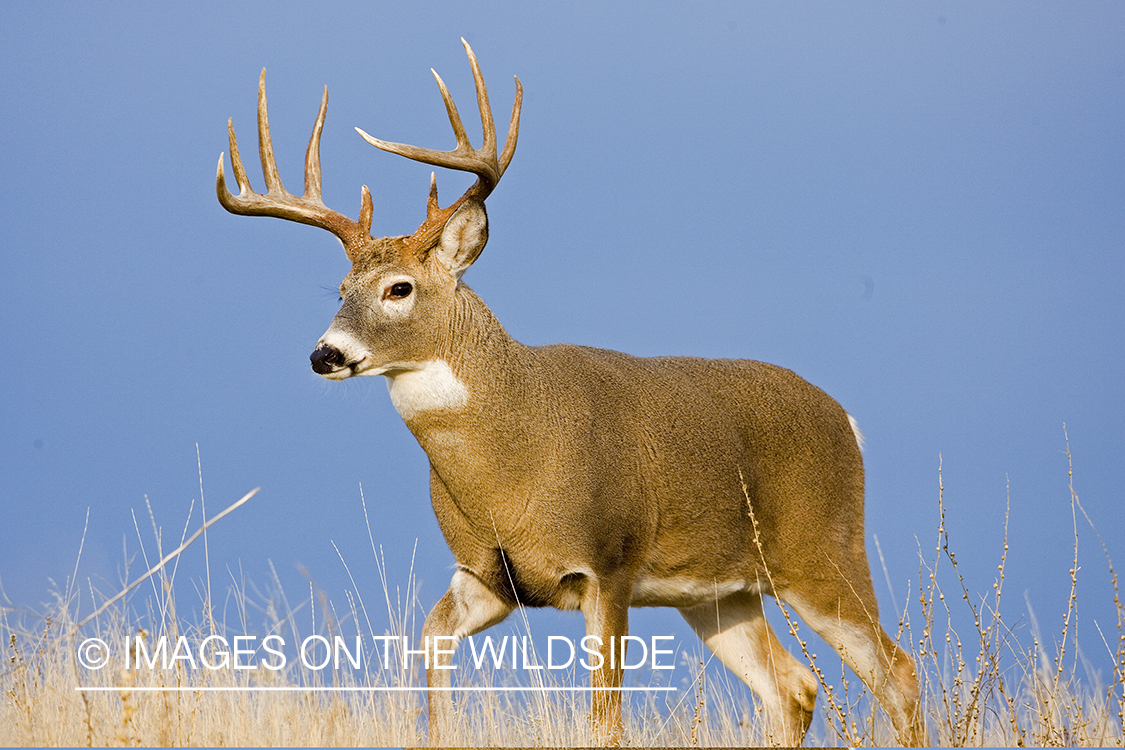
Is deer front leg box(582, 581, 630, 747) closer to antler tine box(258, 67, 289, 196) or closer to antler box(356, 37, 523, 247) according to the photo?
antler box(356, 37, 523, 247)

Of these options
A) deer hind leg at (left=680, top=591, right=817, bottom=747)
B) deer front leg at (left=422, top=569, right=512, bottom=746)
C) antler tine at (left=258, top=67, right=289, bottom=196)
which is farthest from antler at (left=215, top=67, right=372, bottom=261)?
deer hind leg at (left=680, top=591, right=817, bottom=747)

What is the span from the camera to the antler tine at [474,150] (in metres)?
6.84

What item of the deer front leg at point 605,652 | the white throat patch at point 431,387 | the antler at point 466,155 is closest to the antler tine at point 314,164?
the antler at point 466,155

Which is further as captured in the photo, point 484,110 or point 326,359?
point 484,110

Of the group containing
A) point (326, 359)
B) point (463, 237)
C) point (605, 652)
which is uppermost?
point (463, 237)

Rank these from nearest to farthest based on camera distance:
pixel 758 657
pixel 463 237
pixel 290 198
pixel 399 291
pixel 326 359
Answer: pixel 326 359 < pixel 399 291 < pixel 463 237 < pixel 290 198 < pixel 758 657

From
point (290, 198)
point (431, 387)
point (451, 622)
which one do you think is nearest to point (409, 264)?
point (431, 387)

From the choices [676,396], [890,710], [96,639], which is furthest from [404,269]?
[890,710]

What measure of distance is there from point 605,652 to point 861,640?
2185 millimetres

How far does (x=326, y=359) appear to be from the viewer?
617 centimetres

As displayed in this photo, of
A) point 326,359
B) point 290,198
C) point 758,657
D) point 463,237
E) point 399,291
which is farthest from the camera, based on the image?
point 758,657

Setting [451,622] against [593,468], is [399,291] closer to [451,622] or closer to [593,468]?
[593,468]

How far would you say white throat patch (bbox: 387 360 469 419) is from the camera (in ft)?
21.5

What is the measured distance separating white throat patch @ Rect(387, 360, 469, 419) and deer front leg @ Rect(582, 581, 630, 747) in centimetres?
122
